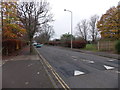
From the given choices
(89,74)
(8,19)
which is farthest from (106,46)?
(89,74)

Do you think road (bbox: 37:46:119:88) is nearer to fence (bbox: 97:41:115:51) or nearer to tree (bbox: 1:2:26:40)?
tree (bbox: 1:2:26:40)

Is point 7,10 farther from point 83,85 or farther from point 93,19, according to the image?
point 93,19

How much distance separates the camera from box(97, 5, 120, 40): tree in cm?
2620

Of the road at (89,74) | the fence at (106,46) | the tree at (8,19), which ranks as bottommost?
the road at (89,74)

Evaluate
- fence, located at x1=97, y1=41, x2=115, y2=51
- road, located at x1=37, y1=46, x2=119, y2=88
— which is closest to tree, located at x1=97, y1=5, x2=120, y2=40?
fence, located at x1=97, y1=41, x2=115, y2=51

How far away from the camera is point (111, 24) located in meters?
27.4

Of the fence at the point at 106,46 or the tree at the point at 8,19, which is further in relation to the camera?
the fence at the point at 106,46

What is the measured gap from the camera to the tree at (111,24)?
1032 inches

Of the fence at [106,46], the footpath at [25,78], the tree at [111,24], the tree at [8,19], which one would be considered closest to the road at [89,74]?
the footpath at [25,78]

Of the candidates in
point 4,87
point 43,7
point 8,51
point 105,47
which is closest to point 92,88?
point 4,87

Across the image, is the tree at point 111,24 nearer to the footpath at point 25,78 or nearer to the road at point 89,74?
the road at point 89,74

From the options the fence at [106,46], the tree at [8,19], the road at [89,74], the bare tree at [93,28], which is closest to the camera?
the road at [89,74]

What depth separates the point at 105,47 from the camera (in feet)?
74.4

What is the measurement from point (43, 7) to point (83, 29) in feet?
174
